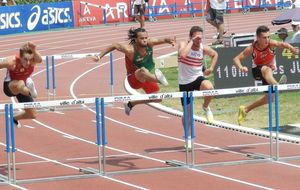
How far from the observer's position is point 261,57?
16094mm

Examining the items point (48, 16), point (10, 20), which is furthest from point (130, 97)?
point (48, 16)

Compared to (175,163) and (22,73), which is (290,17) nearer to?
(175,163)

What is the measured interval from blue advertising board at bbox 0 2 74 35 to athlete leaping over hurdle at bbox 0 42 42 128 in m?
24.8

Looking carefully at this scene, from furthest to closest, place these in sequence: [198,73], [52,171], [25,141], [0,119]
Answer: [0,119], [25,141], [198,73], [52,171]

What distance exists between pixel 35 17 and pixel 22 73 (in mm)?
26168

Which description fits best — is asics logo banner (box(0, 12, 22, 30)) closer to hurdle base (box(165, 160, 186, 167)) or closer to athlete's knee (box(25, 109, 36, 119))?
athlete's knee (box(25, 109, 36, 119))

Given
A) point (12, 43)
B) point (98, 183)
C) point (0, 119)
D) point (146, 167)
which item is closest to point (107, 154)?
point (146, 167)

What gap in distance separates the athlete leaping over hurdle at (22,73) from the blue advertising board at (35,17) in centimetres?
2478

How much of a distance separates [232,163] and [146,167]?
126cm

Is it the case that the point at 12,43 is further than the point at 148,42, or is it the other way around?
the point at 12,43

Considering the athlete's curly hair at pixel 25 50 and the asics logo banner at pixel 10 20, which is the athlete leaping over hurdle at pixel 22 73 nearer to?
the athlete's curly hair at pixel 25 50

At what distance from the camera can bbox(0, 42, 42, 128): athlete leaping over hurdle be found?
14668 mm

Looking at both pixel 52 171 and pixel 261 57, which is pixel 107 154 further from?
pixel 261 57

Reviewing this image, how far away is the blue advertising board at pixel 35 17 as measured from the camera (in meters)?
39.9
